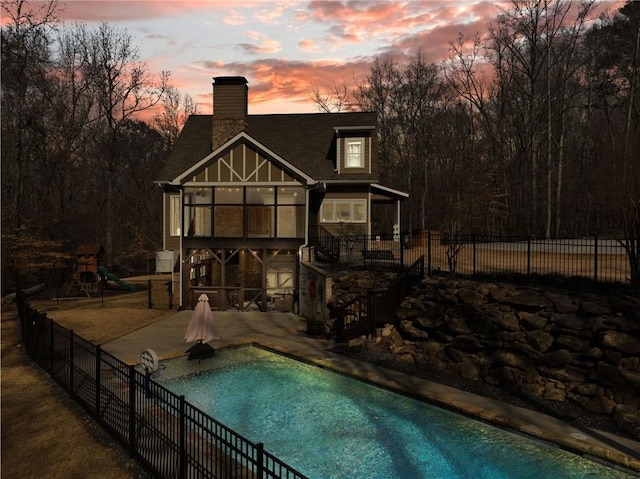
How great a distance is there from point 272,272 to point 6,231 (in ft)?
52.2

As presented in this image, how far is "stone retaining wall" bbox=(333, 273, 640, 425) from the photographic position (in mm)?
10281

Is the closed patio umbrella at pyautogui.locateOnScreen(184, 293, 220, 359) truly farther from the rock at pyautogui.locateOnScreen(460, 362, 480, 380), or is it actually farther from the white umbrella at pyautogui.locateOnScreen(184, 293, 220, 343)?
the rock at pyautogui.locateOnScreen(460, 362, 480, 380)

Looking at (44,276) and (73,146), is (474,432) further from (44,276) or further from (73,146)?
(73,146)

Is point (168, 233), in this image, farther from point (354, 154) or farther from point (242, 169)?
point (354, 154)

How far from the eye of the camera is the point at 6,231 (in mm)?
25125

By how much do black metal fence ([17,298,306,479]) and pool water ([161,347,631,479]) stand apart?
0.59 metres

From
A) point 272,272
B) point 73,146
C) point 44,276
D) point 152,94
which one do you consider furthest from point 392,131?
point 44,276

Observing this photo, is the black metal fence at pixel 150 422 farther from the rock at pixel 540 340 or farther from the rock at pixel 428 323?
the rock at pixel 428 323

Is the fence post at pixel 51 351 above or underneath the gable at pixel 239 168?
underneath

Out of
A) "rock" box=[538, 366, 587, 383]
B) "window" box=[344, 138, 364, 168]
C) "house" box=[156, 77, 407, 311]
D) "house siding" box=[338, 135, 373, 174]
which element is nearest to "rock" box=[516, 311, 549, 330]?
"rock" box=[538, 366, 587, 383]

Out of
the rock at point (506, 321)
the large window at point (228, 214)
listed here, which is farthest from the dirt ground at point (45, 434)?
the large window at point (228, 214)

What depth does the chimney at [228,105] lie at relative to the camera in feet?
85.8

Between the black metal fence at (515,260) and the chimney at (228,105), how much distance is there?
9847 millimetres

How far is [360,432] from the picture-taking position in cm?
890
